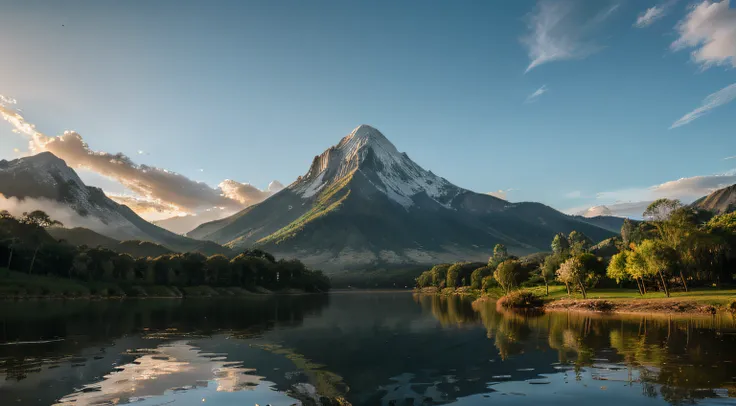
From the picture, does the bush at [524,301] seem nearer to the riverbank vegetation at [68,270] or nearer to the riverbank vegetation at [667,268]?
the riverbank vegetation at [667,268]

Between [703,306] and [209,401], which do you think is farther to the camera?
[703,306]

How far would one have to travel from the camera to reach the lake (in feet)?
77.9

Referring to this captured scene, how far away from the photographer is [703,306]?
74.6 m

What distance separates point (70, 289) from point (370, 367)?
153824mm

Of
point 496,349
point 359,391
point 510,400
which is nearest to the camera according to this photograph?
point 510,400

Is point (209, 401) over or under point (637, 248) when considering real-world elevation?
under

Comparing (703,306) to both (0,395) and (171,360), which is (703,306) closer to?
(171,360)

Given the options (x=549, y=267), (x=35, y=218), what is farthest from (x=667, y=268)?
(x=35, y=218)

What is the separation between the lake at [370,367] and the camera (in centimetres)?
2373

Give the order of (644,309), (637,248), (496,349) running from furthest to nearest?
(637,248), (644,309), (496,349)

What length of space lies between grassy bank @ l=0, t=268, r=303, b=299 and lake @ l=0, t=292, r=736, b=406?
100074 millimetres

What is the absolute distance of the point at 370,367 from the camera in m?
32.8

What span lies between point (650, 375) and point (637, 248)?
81.3 m

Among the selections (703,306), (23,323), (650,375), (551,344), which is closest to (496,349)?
(551,344)
